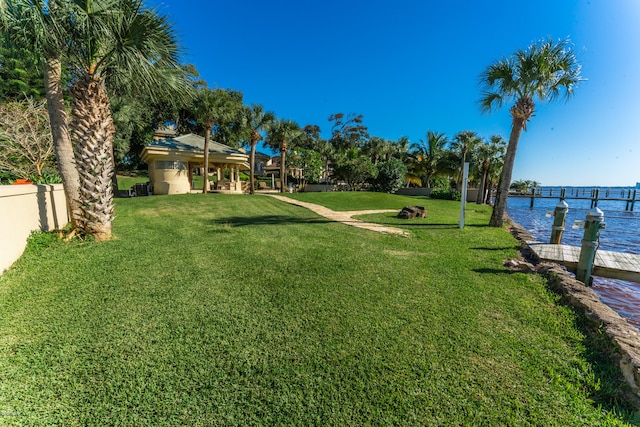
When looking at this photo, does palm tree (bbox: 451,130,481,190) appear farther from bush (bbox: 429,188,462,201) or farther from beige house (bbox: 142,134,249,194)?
beige house (bbox: 142,134,249,194)

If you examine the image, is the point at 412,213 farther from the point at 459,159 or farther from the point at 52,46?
the point at 459,159

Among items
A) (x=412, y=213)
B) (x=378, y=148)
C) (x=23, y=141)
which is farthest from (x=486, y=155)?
(x=23, y=141)

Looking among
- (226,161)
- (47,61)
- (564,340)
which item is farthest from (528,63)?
(226,161)

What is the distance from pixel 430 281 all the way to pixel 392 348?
2.30 m

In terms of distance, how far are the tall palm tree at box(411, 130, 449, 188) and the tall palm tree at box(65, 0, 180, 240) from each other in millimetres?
35039

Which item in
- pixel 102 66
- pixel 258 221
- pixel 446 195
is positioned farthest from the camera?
pixel 446 195

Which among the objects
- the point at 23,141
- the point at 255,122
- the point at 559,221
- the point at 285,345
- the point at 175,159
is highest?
the point at 255,122

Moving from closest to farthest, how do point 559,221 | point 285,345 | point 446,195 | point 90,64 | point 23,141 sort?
point 285,345 → point 90,64 → point 559,221 → point 23,141 → point 446,195

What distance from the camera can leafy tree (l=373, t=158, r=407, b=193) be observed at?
33.2 m

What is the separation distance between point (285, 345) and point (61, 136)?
24.8 ft

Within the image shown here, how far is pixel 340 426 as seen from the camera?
2.06 meters

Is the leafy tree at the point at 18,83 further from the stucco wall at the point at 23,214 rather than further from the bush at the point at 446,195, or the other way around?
the bush at the point at 446,195

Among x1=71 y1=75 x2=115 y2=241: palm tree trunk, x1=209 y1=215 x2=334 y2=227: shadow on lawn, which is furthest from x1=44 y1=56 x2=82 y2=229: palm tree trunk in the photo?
x1=209 y1=215 x2=334 y2=227: shadow on lawn

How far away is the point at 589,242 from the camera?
552 cm
